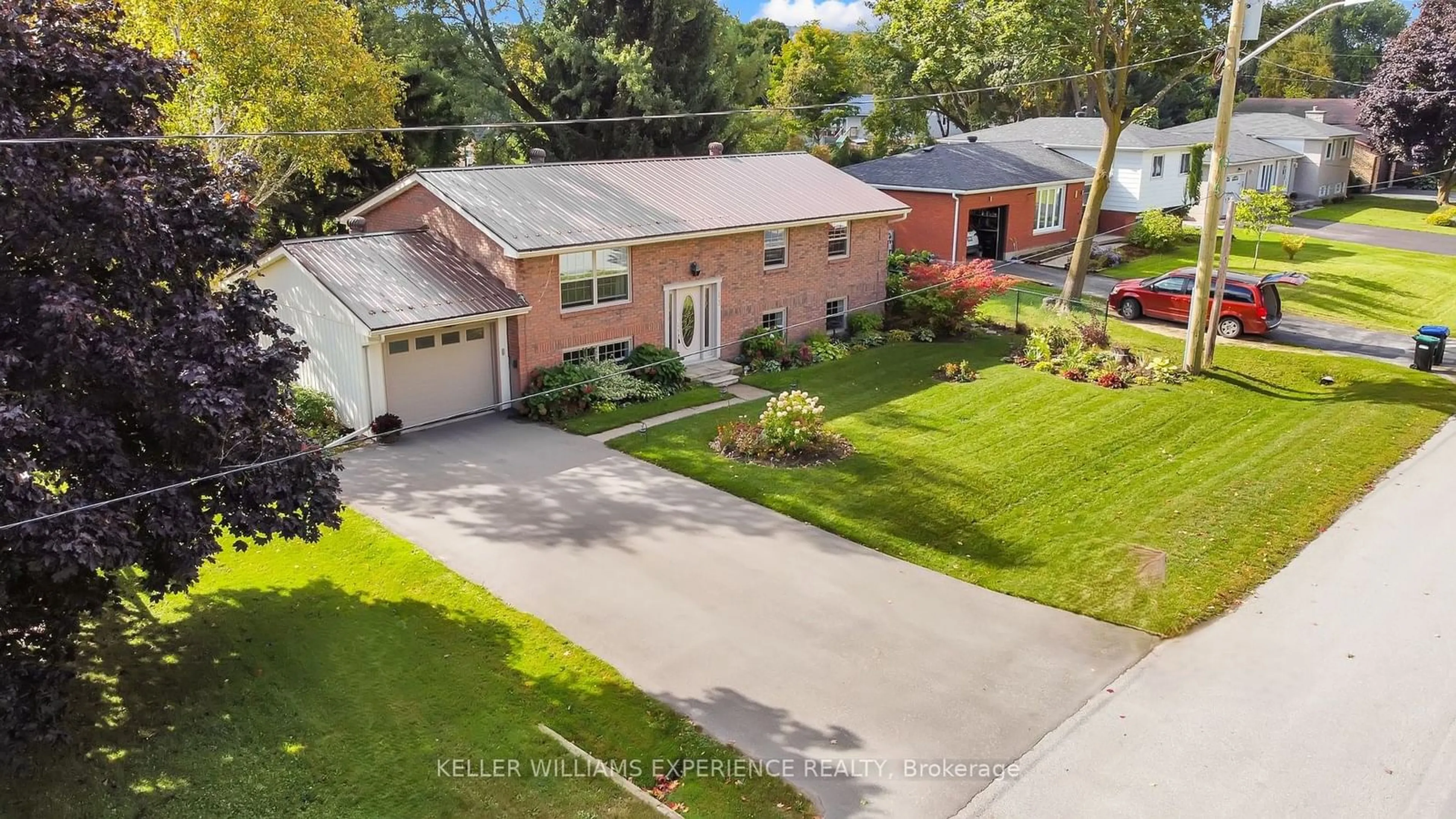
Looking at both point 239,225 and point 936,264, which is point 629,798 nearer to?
point 239,225

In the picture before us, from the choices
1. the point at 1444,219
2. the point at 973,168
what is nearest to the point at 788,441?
the point at 973,168

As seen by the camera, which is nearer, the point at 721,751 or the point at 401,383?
the point at 721,751

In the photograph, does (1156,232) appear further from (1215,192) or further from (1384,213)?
(1384,213)

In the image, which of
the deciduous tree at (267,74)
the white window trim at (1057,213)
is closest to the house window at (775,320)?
the deciduous tree at (267,74)

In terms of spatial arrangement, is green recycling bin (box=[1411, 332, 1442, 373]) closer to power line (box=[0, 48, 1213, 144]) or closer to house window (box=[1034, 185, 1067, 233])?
power line (box=[0, 48, 1213, 144])

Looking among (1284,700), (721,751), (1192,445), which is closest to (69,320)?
(721,751)

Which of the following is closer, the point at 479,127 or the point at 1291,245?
the point at 479,127
